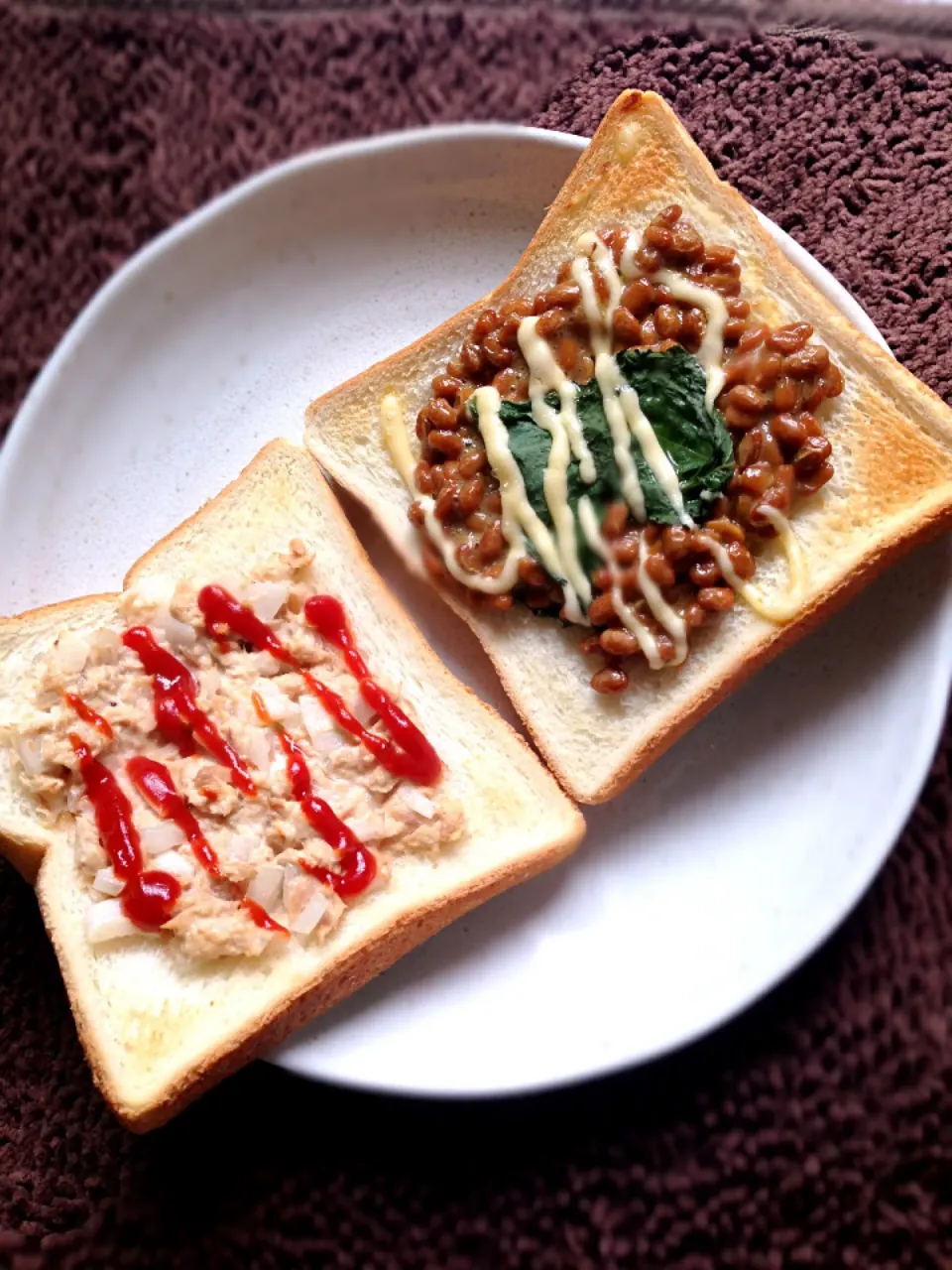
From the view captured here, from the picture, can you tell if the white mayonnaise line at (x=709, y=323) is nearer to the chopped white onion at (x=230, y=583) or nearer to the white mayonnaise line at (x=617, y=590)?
the white mayonnaise line at (x=617, y=590)

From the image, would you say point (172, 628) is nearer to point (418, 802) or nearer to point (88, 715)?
point (88, 715)

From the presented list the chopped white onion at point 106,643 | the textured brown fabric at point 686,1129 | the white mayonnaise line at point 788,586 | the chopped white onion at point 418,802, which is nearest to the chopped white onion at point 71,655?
the chopped white onion at point 106,643

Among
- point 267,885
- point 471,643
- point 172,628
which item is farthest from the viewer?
point 471,643

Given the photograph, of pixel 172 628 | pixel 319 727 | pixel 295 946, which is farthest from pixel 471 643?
→ pixel 295 946

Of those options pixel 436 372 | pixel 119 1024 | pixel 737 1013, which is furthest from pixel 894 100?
pixel 119 1024

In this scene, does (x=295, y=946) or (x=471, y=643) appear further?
(x=471, y=643)

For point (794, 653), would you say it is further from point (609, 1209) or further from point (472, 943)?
point (609, 1209)

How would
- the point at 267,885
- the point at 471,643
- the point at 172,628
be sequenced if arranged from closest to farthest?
the point at 267,885 → the point at 172,628 → the point at 471,643
